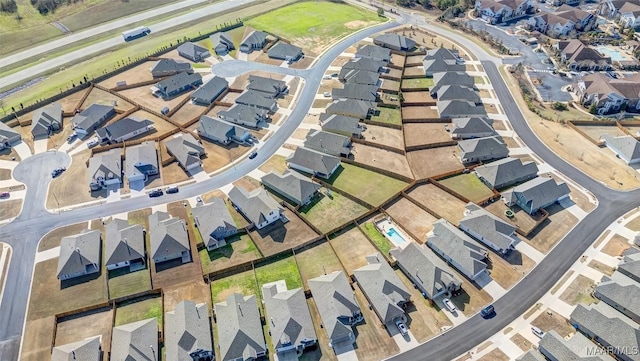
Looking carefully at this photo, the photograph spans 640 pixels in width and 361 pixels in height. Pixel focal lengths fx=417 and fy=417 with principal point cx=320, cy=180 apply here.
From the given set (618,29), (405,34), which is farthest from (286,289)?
(618,29)

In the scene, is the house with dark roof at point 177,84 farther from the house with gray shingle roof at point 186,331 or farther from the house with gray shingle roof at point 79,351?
the house with gray shingle roof at point 79,351

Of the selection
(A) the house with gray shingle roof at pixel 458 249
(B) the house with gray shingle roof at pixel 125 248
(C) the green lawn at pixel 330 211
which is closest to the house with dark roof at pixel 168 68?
(B) the house with gray shingle roof at pixel 125 248

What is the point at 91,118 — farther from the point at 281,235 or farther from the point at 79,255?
the point at 281,235

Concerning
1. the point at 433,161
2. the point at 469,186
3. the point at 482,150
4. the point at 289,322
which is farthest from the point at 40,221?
the point at 482,150

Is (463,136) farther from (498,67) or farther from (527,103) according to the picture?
(498,67)

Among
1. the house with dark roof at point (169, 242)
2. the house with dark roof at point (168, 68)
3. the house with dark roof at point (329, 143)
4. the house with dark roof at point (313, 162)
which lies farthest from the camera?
the house with dark roof at point (168, 68)

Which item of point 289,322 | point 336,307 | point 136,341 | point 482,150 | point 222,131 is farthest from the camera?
point 222,131
